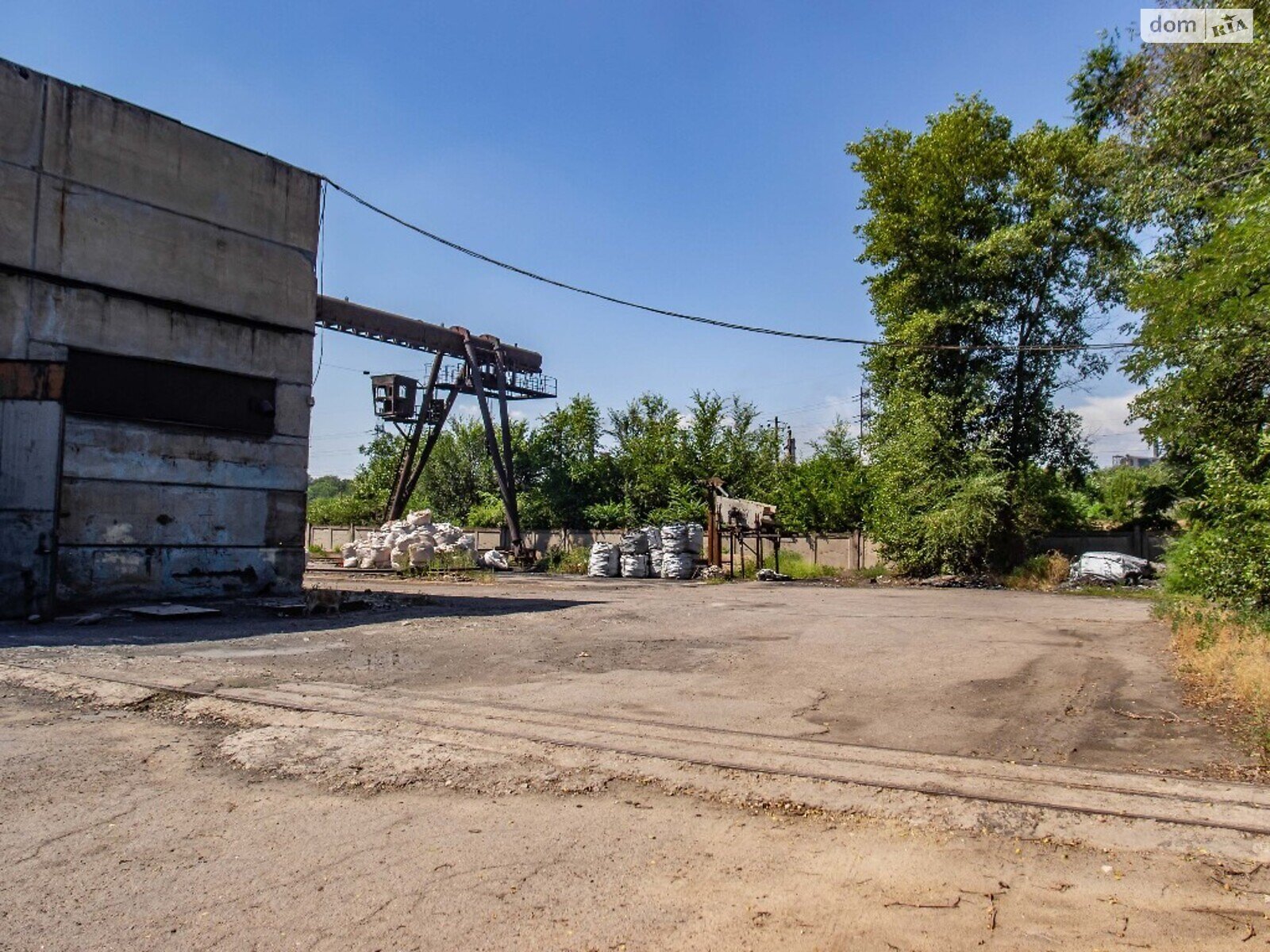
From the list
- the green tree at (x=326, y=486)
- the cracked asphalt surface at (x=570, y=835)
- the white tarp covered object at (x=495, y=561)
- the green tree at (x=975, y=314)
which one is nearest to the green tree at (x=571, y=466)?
the white tarp covered object at (x=495, y=561)

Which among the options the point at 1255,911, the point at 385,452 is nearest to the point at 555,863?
the point at 1255,911

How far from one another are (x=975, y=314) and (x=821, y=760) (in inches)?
950

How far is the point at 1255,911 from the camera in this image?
9.46ft

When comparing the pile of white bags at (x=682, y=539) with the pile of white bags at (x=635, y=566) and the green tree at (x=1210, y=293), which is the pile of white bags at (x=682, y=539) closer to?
the pile of white bags at (x=635, y=566)

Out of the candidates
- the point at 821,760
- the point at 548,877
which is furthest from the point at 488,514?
the point at 548,877

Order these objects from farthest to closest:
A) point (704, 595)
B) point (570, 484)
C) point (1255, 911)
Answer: point (570, 484)
point (704, 595)
point (1255, 911)

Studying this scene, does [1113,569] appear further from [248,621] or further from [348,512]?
[348,512]

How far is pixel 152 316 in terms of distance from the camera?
514 inches

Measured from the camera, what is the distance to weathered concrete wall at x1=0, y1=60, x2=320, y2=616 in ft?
38.4

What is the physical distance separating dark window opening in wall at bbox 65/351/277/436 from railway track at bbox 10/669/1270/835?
26.8ft

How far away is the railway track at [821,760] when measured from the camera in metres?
3.91

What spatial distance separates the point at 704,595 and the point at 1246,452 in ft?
32.6

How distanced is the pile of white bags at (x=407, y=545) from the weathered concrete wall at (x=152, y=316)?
1063cm

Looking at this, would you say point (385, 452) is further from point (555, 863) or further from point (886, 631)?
point (555, 863)
